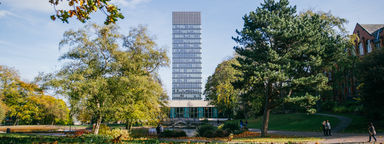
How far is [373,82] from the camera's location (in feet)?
66.6

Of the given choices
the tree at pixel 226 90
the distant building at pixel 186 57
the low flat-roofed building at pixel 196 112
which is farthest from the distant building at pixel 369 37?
the distant building at pixel 186 57

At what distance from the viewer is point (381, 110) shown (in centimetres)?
2042

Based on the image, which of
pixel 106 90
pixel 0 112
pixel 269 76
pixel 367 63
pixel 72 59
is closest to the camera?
pixel 269 76

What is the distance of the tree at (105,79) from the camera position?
17172 mm

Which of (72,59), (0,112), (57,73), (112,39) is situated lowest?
(0,112)

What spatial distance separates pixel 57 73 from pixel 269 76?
15.1 metres

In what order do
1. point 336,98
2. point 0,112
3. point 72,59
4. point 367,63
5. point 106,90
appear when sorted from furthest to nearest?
1. point 336,98
2. point 0,112
3. point 367,63
4. point 72,59
5. point 106,90

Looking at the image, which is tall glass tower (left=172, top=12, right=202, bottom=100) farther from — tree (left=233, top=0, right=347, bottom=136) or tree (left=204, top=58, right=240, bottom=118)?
tree (left=233, top=0, right=347, bottom=136)

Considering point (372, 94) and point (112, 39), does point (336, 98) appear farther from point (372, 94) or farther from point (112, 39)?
point (112, 39)

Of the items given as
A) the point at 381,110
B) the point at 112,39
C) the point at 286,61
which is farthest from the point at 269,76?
the point at 112,39

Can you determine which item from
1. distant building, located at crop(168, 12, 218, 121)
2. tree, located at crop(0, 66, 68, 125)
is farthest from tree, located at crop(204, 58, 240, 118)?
distant building, located at crop(168, 12, 218, 121)

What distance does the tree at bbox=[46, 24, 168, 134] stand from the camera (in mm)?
17172

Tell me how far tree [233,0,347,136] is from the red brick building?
22.8 m

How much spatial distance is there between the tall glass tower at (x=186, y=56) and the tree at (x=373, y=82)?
351 ft
